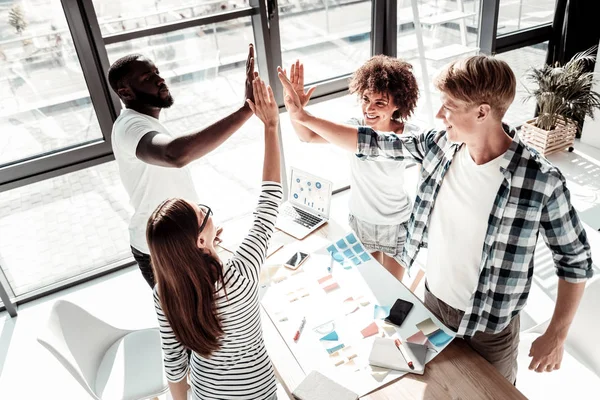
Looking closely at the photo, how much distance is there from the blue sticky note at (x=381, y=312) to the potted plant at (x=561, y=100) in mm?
3236

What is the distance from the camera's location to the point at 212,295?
141 centimetres

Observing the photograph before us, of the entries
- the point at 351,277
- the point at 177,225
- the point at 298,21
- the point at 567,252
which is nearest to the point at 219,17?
the point at 298,21

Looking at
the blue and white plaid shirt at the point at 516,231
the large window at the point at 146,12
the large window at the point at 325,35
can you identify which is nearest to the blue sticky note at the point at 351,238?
the blue and white plaid shirt at the point at 516,231

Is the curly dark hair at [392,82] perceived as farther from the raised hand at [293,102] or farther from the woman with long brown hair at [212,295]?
the woman with long brown hair at [212,295]

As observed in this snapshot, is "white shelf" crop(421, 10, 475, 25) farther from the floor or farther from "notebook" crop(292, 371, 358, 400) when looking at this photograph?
"notebook" crop(292, 371, 358, 400)

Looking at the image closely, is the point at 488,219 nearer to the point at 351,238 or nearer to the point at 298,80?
the point at 351,238

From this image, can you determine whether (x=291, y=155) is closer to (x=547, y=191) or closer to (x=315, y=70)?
(x=315, y=70)

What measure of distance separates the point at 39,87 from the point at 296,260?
81.5 inches

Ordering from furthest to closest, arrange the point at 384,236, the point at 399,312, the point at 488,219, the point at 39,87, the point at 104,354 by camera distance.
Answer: the point at 39,87 → the point at 384,236 → the point at 104,354 → the point at 399,312 → the point at 488,219

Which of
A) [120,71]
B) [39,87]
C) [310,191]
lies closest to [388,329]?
[310,191]

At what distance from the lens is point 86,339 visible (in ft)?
6.95

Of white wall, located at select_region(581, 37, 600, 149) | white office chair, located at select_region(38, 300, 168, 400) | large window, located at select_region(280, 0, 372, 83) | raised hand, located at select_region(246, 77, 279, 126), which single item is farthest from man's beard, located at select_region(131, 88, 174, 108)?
white wall, located at select_region(581, 37, 600, 149)

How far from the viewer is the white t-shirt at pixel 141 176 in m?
2.08

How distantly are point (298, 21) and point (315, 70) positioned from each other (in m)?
0.42
